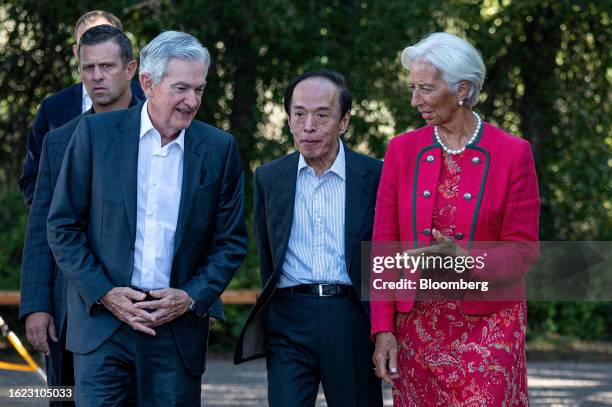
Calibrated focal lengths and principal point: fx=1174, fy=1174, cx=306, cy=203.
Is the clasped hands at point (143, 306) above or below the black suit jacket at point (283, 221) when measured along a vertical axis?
below

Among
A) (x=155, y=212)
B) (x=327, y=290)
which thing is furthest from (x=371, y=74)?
(x=155, y=212)

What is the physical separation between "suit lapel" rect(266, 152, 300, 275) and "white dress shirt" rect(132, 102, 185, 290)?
0.60 metres

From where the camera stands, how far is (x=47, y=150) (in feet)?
17.3

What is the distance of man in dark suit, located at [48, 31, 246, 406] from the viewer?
15.0ft

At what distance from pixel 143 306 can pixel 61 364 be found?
3.25ft

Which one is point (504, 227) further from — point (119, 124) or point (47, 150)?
point (47, 150)

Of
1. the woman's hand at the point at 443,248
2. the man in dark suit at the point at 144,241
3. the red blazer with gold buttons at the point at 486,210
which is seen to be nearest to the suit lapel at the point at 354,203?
the red blazer with gold buttons at the point at 486,210

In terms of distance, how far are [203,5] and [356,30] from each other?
5.40ft

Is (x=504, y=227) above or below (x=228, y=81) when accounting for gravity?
below

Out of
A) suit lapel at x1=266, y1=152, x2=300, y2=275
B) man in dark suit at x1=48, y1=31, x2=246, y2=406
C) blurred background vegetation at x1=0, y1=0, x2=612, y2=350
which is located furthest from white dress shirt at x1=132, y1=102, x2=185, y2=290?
blurred background vegetation at x1=0, y1=0, x2=612, y2=350

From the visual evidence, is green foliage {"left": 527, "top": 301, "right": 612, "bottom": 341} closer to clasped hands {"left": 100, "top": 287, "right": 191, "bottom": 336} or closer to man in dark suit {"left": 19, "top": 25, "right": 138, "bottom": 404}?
man in dark suit {"left": 19, "top": 25, "right": 138, "bottom": 404}

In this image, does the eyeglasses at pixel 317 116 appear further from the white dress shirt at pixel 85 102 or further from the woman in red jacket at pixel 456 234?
the white dress shirt at pixel 85 102

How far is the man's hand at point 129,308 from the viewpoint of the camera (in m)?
4.54

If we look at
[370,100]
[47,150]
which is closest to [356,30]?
[370,100]
